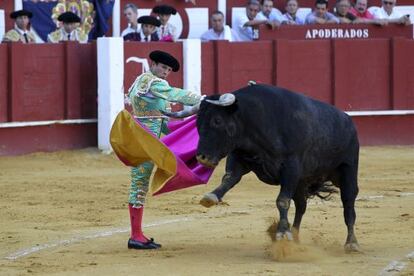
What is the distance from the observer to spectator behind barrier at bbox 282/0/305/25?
49.8 ft

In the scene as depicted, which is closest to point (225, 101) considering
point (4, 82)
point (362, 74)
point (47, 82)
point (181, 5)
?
point (4, 82)

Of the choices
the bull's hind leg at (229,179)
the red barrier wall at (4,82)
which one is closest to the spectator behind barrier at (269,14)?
the red barrier wall at (4,82)

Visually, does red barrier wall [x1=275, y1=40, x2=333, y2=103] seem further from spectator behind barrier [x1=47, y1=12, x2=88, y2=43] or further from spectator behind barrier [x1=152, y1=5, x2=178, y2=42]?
spectator behind barrier [x1=47, y1=12, x2=88, y2=43]

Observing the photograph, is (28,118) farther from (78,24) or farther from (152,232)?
(152,232)

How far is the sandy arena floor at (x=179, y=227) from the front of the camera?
283 inches

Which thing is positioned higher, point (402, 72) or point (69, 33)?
point (69, 33)

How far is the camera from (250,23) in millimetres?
14820

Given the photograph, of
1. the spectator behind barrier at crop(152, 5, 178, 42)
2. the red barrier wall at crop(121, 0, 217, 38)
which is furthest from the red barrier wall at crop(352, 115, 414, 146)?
the spectator behind barrier at crop(152, 5, 178, 42)

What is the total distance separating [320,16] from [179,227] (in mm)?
7015

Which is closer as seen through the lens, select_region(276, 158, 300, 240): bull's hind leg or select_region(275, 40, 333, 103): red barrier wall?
select_region(276, 158, 300, 240): bull's hind leg

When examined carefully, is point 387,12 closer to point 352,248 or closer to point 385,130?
point 385,130

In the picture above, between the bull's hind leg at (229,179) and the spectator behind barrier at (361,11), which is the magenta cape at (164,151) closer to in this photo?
the bull's hind leg at (229,179)

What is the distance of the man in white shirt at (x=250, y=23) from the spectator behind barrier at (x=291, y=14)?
451 mm

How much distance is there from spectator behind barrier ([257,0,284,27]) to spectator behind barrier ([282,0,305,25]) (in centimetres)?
12
